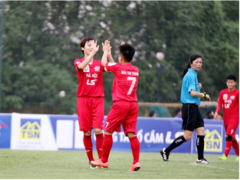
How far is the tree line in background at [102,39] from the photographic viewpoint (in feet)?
54.0

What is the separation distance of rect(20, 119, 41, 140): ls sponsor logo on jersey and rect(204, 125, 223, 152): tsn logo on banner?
16.4 feet

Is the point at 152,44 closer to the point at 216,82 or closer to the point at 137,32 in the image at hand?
the point at 137,32

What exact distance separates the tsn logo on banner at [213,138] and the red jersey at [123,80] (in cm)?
717

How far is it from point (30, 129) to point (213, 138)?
5.47 metres

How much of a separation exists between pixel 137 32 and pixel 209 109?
4241mm

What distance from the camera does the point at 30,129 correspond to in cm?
1288

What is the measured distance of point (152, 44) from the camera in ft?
59.8

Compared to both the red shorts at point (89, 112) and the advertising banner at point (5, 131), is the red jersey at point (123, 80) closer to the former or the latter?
the red shorts at point (89, 112)

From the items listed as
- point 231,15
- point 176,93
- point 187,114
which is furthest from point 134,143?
point 231,15

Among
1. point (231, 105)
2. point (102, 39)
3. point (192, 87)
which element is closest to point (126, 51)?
point (192, 87)

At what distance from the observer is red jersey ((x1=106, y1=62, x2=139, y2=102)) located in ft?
21.9

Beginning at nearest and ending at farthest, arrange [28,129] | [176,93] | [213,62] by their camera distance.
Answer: [28,129] → [176,93] → [213,62]

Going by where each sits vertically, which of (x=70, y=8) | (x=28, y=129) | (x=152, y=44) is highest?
(x=70, y=8)

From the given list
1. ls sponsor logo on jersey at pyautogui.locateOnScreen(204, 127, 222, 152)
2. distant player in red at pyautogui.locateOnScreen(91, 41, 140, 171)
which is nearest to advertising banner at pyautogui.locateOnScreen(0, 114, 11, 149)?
ls sponsor logo on jersey at pyautogui.locateOnScreen(204, 127, 222, 152)
